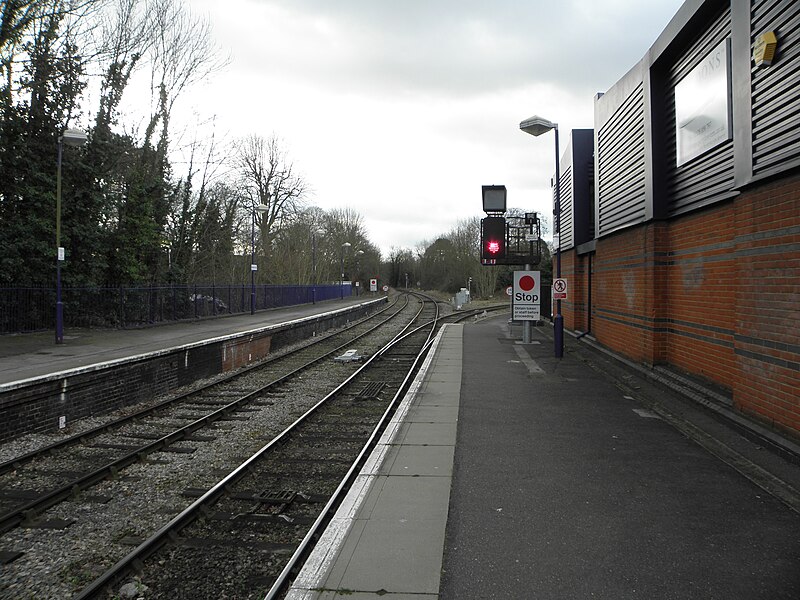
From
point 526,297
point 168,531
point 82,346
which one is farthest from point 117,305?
point 168,531

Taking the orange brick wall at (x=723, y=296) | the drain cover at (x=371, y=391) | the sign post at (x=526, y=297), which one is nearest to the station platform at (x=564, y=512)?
the orange brick wall at (x=723, y=296)

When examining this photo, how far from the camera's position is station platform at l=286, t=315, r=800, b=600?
3.51 meters

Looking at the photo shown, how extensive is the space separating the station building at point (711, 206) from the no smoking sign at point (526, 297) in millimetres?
2588

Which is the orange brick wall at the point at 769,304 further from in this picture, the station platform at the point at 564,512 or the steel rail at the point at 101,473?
the steel rail at the point at 101,473

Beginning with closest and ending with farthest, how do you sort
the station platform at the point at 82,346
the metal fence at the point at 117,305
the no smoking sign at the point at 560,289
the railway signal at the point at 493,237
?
the station platform at the point at 82,346, the no smoking sign at the point at 560,289, the metal fence at the point at 117,305, the railway signal at the point at 493,237

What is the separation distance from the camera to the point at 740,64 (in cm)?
691

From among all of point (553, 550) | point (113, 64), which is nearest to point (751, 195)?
point (553, 550)

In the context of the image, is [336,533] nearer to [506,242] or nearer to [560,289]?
[560,289]

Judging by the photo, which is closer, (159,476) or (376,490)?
(376,490)

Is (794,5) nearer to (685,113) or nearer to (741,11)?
(741,11)

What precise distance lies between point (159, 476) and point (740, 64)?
8619 millimetres

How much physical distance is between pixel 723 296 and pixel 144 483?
8010mm

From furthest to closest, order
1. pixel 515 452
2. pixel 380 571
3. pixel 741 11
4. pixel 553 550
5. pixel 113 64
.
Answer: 1. pixel 113 64
2. pixel 741 11
3. pixel 515 452
4. pixel 553 550
5. pixel 380 571

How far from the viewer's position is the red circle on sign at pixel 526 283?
17.1m
